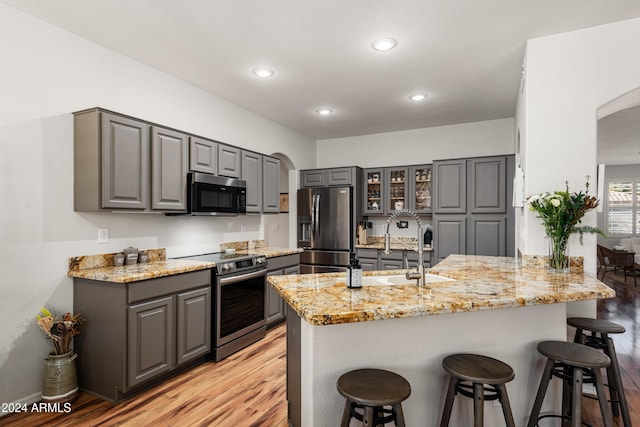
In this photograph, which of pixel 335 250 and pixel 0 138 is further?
pixel 335 250

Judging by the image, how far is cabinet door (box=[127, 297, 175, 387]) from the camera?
8.22 ft

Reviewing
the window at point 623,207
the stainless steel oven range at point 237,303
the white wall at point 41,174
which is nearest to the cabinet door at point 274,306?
the stainless steel oven range at point 237,303

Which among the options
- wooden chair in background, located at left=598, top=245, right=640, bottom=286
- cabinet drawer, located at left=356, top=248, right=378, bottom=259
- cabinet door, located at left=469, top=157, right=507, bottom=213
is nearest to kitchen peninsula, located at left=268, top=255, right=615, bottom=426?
cabinet door, located at left=469, top=157, right=507, bottom=213

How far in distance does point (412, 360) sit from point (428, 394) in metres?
0.22

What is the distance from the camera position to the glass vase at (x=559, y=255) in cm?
255

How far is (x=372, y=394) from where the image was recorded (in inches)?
56.2

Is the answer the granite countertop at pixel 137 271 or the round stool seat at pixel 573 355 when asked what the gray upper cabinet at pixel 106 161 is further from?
the round stool seat at pixel 573 355

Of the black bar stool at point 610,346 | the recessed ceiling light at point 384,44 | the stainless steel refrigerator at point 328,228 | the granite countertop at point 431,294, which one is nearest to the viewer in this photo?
the granite countertop at point 431,294

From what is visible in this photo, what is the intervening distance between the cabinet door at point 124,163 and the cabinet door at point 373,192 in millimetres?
3606

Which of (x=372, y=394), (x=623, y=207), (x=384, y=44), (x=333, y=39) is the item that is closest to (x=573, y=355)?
(x=372, y=394)

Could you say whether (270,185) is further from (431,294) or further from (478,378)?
(478,378)

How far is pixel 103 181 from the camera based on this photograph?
261 cm

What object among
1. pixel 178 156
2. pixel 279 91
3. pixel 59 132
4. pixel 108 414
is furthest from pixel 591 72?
pixel 108 414

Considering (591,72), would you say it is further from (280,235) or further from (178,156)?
(280,235)
